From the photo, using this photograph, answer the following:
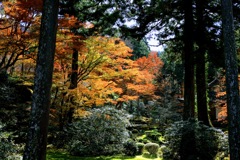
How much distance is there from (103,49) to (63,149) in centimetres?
556

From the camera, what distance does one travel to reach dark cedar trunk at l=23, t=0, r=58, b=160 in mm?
4992

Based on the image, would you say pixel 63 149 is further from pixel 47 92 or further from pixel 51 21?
pixel 51 21

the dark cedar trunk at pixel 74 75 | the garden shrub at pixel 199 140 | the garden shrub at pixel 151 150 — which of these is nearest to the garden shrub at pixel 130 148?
the garden shrub at pixel 151 150

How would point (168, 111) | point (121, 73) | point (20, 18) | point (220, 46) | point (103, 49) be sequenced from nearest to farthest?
point (20, 18), point (220, 46), point (103, 49), point (121, 73), point (168, 111)

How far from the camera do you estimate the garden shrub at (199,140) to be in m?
7.85

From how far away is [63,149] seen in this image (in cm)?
1130

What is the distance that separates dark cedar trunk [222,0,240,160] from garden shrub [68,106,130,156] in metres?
6.14

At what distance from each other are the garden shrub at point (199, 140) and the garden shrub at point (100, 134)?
9.45ft

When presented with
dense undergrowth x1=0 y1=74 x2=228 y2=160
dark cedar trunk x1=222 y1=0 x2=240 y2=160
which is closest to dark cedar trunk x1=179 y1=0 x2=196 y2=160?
dense undergrowth x1=0 y1=74 x2=228 y2=160

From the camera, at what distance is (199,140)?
26.2 ft

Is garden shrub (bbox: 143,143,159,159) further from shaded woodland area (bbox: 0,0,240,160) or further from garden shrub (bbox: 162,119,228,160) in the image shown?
garden shrub (bbox: 162,119,228,160)

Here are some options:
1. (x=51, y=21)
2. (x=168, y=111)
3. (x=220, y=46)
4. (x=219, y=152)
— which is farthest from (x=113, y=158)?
(x=168, y=111)

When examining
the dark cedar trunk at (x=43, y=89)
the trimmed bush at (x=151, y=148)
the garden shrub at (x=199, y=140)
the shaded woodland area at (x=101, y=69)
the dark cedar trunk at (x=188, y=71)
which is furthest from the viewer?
the trimmed bush at (x=151, y=148)

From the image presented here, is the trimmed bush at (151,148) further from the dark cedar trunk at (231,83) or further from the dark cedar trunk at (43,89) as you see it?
the dark cedar trunk at (43,89)
